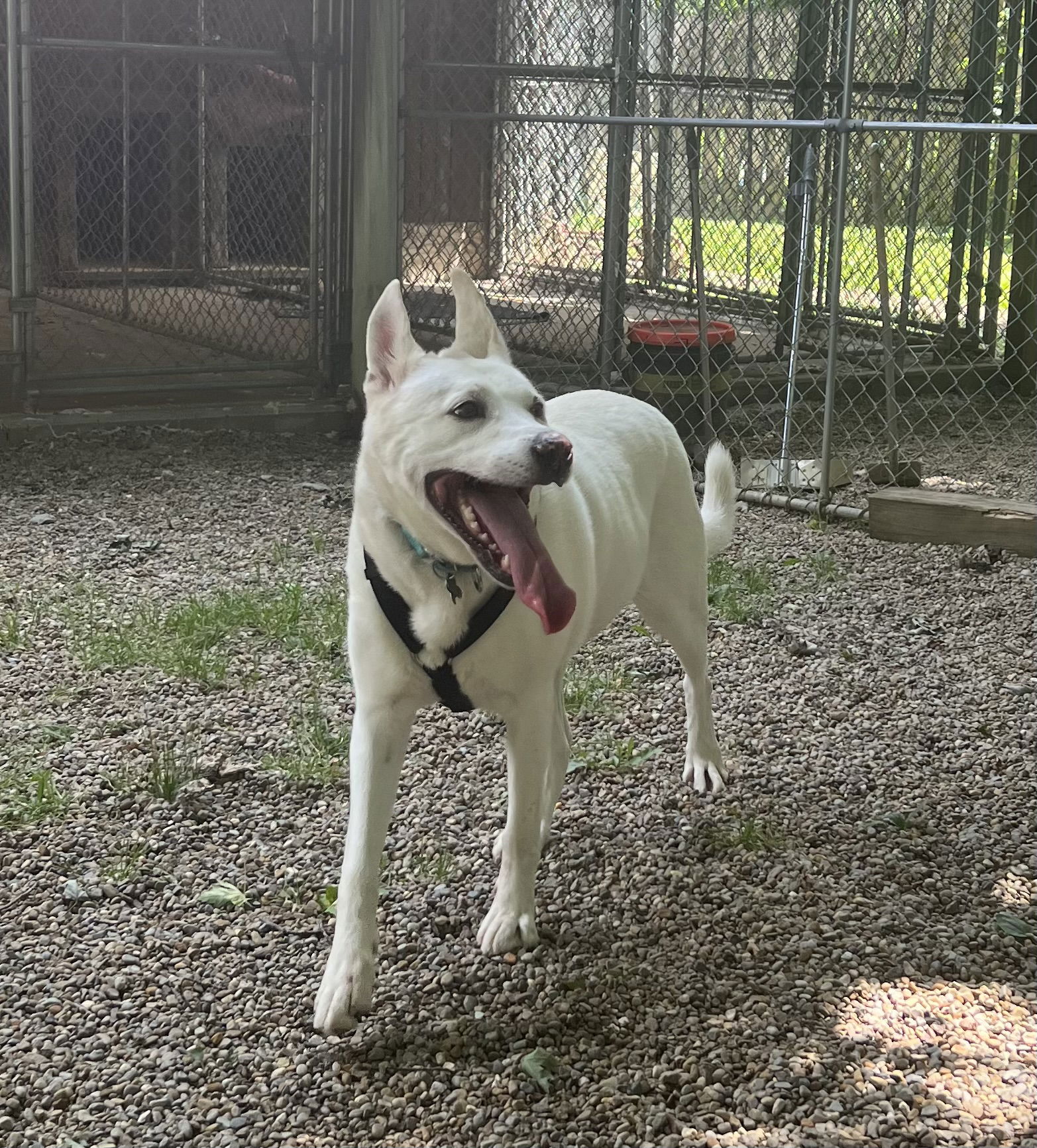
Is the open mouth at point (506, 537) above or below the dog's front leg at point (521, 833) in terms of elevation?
above

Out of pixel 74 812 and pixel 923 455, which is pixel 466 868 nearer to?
pixel 74 812

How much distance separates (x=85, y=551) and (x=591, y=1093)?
12.7 ft

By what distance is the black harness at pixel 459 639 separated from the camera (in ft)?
8.25

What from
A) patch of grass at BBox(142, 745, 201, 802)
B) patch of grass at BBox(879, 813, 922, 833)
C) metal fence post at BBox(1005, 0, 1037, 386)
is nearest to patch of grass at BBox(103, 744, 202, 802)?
patch of grass at BBox(142, 745, 201, 802)

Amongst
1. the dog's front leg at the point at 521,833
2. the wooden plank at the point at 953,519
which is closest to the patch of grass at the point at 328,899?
the dog's front leg at the point at 521,833

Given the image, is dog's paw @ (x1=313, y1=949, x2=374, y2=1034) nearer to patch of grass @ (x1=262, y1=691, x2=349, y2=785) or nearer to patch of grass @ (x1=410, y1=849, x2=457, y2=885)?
patch of grass @ (x1=410, y1=849, x2=457, y2=885)

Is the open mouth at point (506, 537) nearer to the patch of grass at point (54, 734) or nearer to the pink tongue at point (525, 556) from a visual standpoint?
the pink tongue at point (525, 556)

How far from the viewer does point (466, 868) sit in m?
3.10

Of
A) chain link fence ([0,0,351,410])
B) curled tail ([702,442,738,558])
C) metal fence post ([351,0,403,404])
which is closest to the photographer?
curled tail ([702,442,738,558])

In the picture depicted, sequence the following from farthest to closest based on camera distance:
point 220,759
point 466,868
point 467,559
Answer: point 220,759 < point 466,868 < point 467,559

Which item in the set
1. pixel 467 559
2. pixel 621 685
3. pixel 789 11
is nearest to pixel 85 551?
pixel 621 685

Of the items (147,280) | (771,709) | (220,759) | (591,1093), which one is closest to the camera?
(591,1093)

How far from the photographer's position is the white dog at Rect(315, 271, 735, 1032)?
2408 millimetres

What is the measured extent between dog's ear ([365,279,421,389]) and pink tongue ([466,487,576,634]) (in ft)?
1.11
